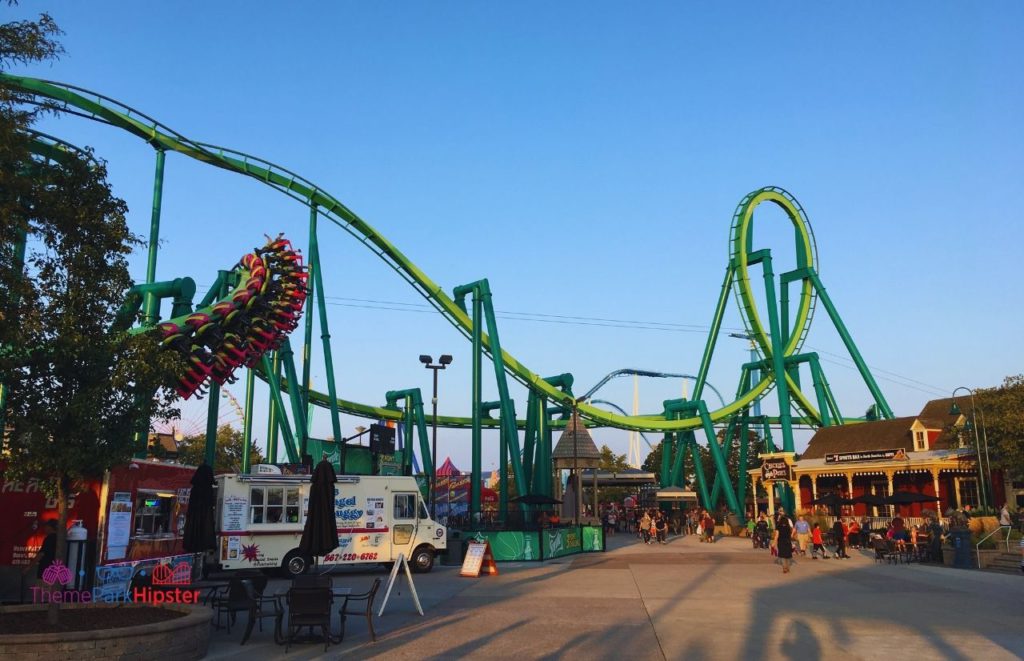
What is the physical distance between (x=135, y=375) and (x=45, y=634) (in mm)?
3455

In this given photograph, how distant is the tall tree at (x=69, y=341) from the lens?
31.9ft

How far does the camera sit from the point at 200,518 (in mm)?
13367

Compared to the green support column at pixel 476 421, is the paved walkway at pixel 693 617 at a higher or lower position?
lower

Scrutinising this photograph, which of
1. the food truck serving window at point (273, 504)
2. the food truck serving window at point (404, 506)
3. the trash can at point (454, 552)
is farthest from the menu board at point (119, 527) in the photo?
the trash can at point (454, 552)

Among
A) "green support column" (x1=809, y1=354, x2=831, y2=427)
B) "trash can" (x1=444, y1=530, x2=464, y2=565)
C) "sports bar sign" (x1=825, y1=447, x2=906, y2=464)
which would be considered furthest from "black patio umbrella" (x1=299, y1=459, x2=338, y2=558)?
"green support column" (x1=809, y1=354, x2=831, y2=427)

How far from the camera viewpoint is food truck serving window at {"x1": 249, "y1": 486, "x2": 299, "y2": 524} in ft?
62.7

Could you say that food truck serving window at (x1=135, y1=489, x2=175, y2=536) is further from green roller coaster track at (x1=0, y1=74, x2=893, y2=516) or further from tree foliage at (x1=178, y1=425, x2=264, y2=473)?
tree foliage at (x1=178, y1=425, x2=264, y2=473)

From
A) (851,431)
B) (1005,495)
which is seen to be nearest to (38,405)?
(1005,495)

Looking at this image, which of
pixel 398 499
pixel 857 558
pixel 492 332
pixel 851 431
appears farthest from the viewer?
pixel 851 431

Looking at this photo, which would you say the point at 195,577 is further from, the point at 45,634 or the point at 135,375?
the point at 45,634

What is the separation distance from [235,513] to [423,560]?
5.02 m

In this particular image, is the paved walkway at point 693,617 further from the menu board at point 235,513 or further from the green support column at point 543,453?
the green support column at point 543,453

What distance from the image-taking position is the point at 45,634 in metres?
8.22

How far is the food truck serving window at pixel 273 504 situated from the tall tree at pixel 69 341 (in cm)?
851
